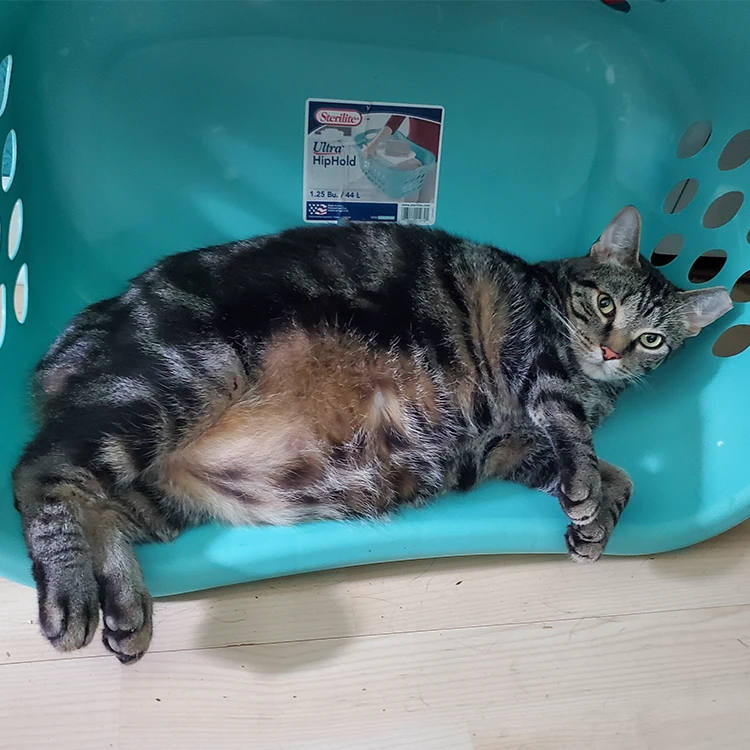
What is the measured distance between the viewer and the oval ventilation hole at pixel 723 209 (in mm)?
1419

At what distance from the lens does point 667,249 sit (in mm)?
1568

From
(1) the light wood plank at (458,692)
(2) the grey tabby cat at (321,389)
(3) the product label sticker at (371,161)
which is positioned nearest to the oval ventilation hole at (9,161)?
(2) the grey tabby cat at (321,389)

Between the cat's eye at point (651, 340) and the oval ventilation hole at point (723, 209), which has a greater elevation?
the oval ventilation hole at point (723, 209)

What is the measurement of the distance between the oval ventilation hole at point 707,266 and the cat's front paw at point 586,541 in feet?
2.09

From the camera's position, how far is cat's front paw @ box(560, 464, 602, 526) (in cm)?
112

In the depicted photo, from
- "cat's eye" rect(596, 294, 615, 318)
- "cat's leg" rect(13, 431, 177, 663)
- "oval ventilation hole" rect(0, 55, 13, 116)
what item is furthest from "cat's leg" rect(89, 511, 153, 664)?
"cat's eye" rect(596, 294, 615, 318)

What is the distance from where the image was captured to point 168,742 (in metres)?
1.00

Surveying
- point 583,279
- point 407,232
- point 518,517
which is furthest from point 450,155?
point 518,517

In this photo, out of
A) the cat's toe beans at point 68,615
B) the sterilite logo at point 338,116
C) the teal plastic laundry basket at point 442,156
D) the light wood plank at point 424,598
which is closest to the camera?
the cat's toe beans at point 68,615

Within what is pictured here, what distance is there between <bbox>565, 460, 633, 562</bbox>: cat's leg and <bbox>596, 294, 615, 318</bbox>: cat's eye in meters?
0.31

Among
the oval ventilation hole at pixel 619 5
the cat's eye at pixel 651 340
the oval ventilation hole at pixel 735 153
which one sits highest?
the oval ventilation hole at pixel 619 5

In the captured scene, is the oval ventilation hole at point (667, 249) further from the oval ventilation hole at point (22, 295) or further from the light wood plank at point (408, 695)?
the oval ventilation hole at point (22, 295)

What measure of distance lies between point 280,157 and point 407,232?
1.20 ft

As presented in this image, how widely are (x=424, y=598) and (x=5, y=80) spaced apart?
1178 mm
